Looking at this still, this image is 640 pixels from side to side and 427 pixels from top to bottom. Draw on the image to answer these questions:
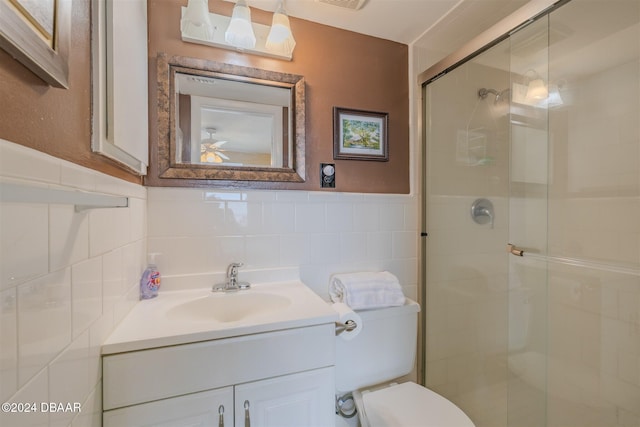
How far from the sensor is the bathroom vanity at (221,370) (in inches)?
27.1

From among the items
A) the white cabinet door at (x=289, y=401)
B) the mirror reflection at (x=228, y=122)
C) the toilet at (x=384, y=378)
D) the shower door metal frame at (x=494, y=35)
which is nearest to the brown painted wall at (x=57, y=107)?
the mirror reflection at (x=228, y=122)

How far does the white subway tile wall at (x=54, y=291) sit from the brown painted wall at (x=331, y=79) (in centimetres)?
55

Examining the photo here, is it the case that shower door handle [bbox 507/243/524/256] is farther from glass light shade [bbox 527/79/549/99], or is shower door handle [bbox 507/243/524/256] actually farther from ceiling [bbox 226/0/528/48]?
ceiling [bbox 226/0/528/48]

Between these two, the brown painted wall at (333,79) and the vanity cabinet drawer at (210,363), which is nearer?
the vanity cabinet drawer at (210,363)

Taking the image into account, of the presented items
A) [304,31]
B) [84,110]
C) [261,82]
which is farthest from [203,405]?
[304,31]

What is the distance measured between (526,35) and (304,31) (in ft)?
3.20

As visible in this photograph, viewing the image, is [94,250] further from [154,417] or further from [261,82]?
[261,82]

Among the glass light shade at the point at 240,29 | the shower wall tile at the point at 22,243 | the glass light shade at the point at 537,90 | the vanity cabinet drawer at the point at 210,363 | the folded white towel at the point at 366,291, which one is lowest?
the vanity cabinet drawer at the point at 210,363

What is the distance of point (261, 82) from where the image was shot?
48.0 inches

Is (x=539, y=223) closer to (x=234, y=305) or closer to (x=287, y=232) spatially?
(x=287, y=232)

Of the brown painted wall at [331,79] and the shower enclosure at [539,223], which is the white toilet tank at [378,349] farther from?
the brown painted wall at [331,79]

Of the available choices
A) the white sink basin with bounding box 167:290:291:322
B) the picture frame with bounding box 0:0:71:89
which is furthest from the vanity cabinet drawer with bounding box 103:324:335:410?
the picture frame with bounding box 0:0:71:89

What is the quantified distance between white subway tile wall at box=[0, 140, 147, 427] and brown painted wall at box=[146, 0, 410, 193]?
55 centimetres

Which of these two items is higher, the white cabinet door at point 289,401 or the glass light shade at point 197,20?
the glass light shade at point 197,20
